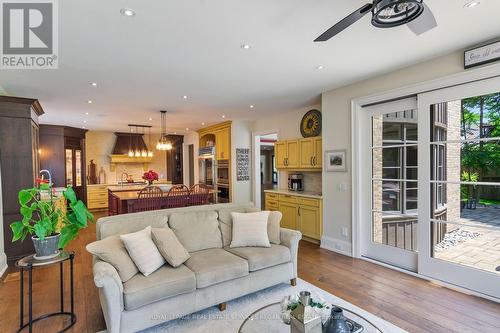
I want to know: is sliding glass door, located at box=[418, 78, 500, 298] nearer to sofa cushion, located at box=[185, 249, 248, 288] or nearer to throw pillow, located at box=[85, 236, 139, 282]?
sofa cushion, located at box=[185, 249, 248, 288]

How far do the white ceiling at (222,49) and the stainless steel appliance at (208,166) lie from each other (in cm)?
295

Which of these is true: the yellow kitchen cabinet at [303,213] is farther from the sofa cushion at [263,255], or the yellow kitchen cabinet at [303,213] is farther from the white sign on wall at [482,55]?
the white sign on wall at [482,55]

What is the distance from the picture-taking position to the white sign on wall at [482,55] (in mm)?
2668

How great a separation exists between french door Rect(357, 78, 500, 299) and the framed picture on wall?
10.7 inches

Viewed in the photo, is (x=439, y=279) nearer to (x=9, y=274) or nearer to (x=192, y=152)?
(x=9, y=274)

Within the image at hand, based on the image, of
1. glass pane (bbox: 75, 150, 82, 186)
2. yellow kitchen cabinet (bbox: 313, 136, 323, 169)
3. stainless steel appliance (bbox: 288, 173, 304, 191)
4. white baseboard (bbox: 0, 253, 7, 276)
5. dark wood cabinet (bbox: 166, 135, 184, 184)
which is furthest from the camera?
dark wood cabinet (bbox: 166, 135, 184, 184)

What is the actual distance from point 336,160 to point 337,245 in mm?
1423

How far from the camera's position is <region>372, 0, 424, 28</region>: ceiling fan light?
5.00ft

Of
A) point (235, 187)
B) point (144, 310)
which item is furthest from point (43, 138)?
point (144, 310)

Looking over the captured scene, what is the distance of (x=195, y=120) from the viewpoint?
7.07 metres

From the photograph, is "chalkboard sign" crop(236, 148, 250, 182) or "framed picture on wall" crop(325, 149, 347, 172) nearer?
"framed picture on wall" crop(325, 149, 347, 172)

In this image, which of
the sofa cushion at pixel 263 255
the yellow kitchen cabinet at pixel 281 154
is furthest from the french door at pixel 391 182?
the yellow kitchen cabinet at pixel 281 154

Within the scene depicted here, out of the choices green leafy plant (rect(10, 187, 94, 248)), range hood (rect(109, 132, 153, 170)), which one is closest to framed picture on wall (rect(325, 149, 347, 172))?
green leafy plant (rect(10, 187, 94, 248))

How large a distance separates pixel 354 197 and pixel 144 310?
3.24m
